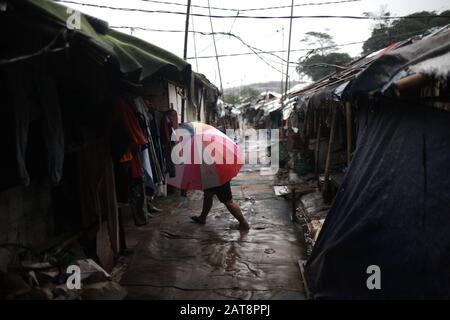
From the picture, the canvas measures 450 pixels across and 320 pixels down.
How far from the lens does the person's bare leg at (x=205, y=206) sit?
7223 millimetres

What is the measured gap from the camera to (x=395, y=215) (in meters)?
3.41

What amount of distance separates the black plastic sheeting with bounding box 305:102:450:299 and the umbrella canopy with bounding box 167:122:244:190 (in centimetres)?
250

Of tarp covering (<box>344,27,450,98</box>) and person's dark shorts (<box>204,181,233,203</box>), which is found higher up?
tarp covering (<box>344,27,450,98</box>)

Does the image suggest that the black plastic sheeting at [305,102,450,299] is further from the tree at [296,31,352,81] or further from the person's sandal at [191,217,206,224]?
the tree at [296,31,352,81]

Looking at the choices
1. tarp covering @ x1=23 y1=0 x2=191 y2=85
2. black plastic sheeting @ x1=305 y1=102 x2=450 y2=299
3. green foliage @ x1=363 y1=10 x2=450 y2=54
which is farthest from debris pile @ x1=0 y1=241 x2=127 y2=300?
green foliage @ x1=363 y1=10 x2=450 y2=54

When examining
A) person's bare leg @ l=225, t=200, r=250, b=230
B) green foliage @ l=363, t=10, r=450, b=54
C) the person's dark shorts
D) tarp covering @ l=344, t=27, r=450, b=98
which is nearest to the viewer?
tarp covering @ l=344, t=27, r=450, b=98

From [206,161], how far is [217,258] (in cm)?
172

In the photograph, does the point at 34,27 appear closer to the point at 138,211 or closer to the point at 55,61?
the point at 55,61

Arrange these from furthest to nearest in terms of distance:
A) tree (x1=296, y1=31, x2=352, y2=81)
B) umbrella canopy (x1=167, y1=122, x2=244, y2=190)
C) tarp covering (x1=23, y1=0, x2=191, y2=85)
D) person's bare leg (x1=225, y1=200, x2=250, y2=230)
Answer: tree (x1=296, y1=31, x2=352, y2=81), person's bare leg (x1=225, y1=200, x2=250, y2=230), umbrella canopy (x1=167, y1=122, x2=244, y2=190), tarp covering (x1=23, y1=0, x2=191, y2=85)

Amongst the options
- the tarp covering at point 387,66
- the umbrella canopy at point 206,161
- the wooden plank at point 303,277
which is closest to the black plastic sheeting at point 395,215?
the wooden plank at point 303,277

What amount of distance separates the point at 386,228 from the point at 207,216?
5095mm

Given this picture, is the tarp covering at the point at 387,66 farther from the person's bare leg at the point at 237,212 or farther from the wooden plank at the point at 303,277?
the person's bare leg at the point at 237,212

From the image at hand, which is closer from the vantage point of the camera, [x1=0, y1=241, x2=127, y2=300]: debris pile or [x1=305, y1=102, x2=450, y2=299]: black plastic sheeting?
[x1=305, y1=102, x2=450, y2=299]: black plastic sheeting

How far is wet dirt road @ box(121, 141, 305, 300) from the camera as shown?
15.3ft
